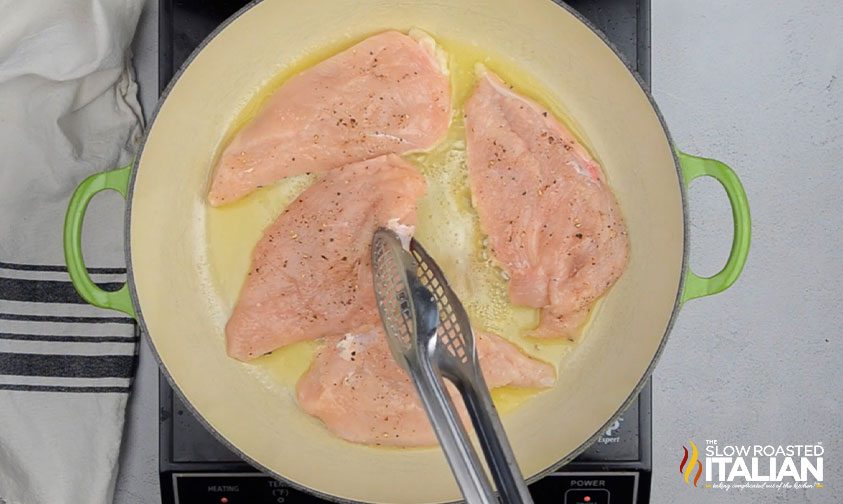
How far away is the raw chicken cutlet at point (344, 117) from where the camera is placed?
1.33 meters

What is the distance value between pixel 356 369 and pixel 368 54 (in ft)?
1.79

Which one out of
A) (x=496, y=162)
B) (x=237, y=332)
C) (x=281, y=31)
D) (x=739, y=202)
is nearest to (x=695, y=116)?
(x=739, y=202)

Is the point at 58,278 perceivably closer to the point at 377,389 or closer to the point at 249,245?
the point at 249,245

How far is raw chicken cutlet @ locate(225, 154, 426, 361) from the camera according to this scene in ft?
4.32

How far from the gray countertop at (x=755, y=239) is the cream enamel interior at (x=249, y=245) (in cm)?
13

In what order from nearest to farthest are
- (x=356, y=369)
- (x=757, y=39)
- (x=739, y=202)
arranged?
(x=739, y=202) < (x=356, y=369) < (x=757, y=39)

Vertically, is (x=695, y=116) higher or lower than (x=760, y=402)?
higher

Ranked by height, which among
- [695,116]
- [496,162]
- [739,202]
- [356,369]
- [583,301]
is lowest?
[356,369]

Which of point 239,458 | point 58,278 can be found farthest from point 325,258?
point 58,278

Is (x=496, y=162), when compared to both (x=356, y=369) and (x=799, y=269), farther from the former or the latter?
(x=799, y=269)

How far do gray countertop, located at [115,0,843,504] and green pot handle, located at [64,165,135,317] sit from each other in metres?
0.25

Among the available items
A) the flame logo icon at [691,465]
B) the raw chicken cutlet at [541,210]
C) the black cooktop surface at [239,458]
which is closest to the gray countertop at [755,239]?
the flame logo icon at [691,465]

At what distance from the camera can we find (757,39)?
4.70 feet

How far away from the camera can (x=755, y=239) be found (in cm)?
145
